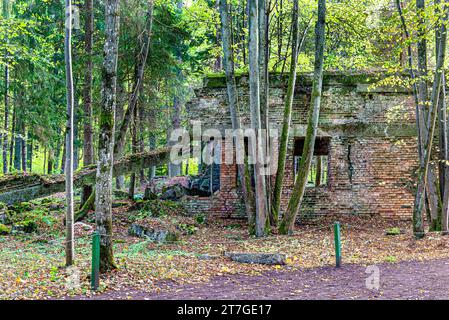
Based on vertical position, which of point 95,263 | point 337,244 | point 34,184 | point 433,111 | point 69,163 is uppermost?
point 433,111

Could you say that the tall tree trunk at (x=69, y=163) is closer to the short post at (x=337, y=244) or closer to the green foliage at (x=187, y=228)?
the short post at (x=337, y=244)

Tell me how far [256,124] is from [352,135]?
4.45m

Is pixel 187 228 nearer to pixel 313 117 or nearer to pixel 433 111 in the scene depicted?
pixel 313 117

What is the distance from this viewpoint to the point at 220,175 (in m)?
14.0

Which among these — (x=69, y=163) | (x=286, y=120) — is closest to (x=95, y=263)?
(x=69, y=163)

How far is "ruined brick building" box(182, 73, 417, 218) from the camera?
1356 cm

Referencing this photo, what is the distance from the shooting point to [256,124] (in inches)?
418

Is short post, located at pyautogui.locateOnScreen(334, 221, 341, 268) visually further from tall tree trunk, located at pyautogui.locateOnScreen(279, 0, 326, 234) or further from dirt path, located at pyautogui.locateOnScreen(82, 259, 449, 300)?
tall tree trunk, located at pyautogui.locateOnScreen(279, 0, 326, 234)

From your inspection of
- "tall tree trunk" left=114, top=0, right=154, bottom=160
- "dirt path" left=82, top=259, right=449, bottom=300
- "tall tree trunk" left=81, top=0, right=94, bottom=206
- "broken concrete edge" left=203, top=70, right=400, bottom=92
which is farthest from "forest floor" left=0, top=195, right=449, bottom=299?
"broken concrete edge" left=203, top=70, right=400, bottom=92

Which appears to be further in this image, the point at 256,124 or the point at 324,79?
the point at 324,79

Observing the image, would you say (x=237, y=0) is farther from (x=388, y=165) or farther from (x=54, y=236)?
(x=54, y=236)

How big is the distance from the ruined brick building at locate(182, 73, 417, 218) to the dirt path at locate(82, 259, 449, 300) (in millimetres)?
5591

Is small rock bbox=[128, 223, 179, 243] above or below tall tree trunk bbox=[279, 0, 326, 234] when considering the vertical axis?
below
